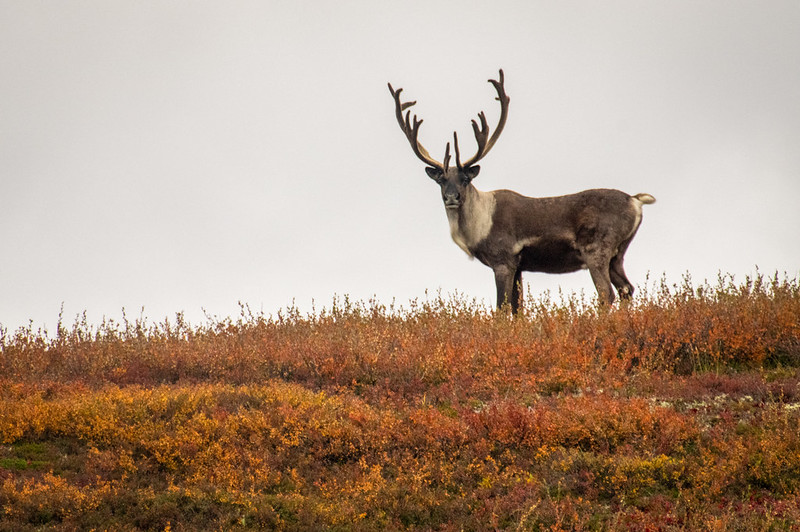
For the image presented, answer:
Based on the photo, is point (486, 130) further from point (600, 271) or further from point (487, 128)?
point (600, 271)

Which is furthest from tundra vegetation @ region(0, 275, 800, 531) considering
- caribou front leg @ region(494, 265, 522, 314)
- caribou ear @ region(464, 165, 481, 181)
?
caribou ear @ region(464, 165, 481, 181)

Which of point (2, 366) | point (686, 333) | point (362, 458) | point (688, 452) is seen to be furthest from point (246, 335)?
point (688, 452)

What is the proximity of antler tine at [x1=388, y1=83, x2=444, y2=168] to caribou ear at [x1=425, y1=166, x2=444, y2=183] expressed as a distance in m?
0.12

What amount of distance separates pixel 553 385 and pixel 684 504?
2.84 m

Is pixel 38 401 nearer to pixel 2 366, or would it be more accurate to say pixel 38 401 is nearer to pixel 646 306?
pixel 2 366

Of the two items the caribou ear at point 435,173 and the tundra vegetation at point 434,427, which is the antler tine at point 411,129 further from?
the tundra vegetation at point 434,427

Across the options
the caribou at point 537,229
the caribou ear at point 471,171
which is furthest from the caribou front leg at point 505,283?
the caribou ear at point 471,171

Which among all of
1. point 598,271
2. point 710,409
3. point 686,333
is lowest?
point 710,409

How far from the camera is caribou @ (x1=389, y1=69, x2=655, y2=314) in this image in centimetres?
1388

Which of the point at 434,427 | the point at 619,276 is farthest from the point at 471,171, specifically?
the point at 434,427

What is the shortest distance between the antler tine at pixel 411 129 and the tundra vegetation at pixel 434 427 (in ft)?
15.1

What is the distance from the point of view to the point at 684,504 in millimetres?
5859

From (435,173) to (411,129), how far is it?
1111 millimetres

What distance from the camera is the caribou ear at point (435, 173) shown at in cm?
1452
